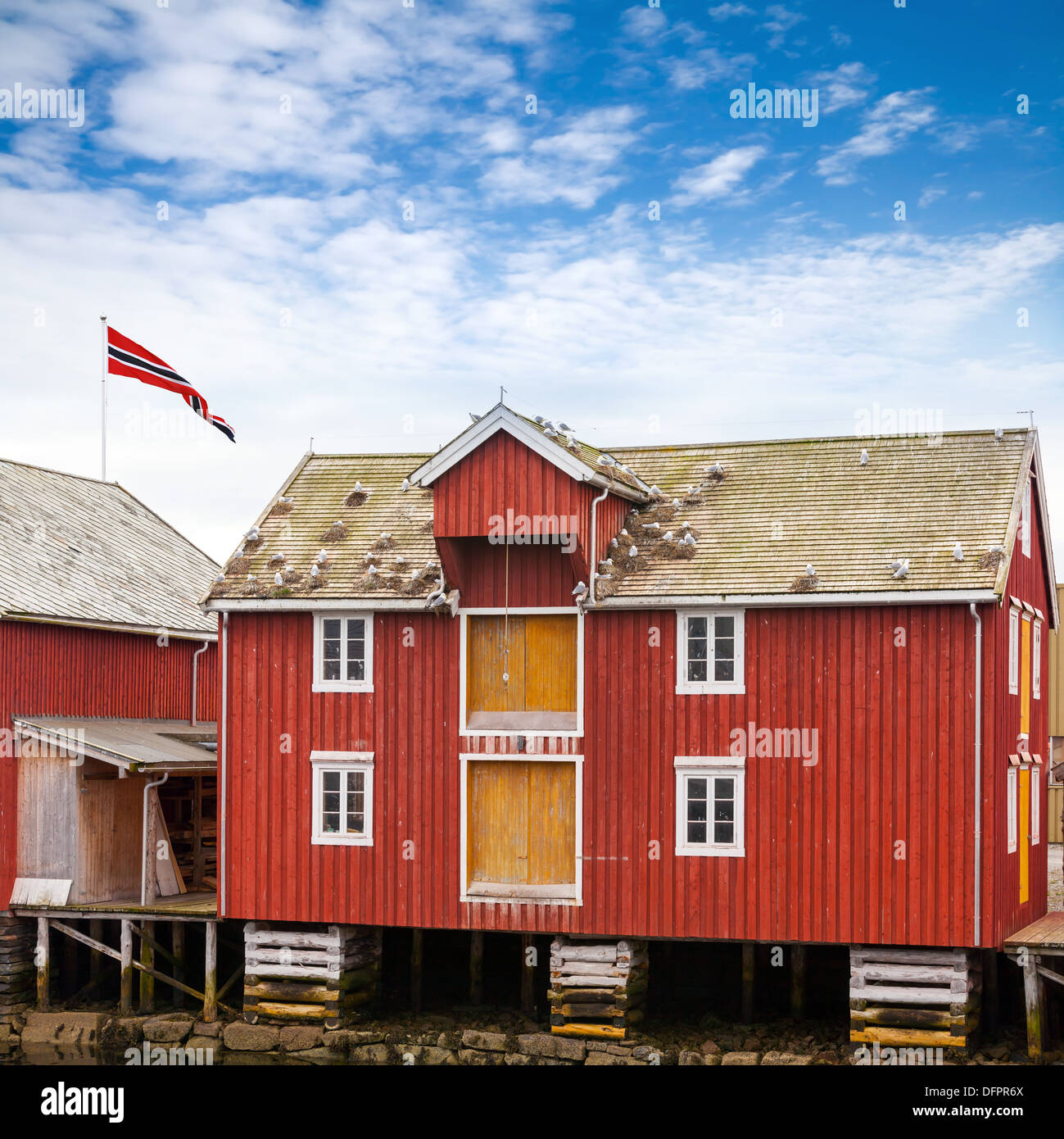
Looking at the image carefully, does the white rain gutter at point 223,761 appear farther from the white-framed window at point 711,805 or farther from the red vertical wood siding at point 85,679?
the white-framed window at point 711,805

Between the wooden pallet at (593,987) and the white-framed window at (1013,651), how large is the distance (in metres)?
6.90

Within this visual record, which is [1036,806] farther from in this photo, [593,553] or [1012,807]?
[593,553]

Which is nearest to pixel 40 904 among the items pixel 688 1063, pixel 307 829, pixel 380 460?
pixel 307 829

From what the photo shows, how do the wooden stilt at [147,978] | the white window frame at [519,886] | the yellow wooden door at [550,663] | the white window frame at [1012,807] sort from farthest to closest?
the wooden stilt at [147,978] → the yellow wooden door at [550,663] → the white window frame at [519,886] → the white window frame at [1012,807]

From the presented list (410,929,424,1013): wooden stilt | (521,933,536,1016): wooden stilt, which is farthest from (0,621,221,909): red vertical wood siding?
(521,933,536,1016): wooden stilt

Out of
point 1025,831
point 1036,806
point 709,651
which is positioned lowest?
point 1025,831

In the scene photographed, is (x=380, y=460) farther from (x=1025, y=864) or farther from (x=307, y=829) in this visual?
(x=1025, y=864)

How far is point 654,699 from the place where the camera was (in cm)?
2327

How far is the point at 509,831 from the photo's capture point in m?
24.0

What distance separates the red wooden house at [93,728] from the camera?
27625 millimetres

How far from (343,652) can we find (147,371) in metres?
13.7

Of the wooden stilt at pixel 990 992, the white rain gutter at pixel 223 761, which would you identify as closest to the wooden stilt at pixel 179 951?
the white rain gutter at pixel 223 761

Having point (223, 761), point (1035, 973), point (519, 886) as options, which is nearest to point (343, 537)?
point (223, 761)
